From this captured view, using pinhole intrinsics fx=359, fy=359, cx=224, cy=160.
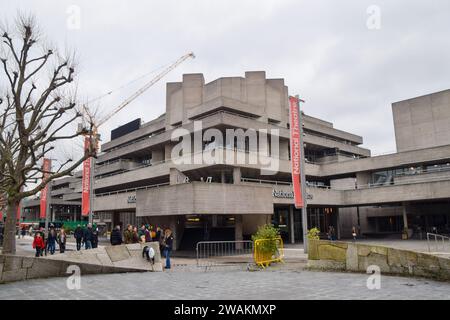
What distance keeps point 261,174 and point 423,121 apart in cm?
2907

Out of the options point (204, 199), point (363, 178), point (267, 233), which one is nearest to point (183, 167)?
point (204, 199)

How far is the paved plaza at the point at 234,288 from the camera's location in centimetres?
855

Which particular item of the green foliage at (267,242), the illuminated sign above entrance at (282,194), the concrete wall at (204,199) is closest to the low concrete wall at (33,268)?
the green foliage at (267,242)

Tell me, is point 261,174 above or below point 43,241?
above

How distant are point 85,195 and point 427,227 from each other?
37.5 m

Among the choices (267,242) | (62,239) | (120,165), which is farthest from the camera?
(120,165)

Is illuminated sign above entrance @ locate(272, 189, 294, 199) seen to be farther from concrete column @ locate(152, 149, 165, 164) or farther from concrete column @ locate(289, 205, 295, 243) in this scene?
concrete column @ locate(152, 149, 165, 164)

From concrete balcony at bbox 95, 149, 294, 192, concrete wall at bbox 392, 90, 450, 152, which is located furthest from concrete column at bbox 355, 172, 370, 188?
concrete wall at bbox 392, 90, 450, 152

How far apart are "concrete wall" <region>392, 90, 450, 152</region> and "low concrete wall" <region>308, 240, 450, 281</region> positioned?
43548 millimetres

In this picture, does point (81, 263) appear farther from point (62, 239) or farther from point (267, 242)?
point (62, 239)

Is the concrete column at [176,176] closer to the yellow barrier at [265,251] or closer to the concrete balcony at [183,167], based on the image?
the concrete balcony at [183,167]

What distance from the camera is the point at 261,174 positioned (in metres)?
36.4

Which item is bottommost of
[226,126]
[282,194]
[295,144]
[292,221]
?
[292,221]
